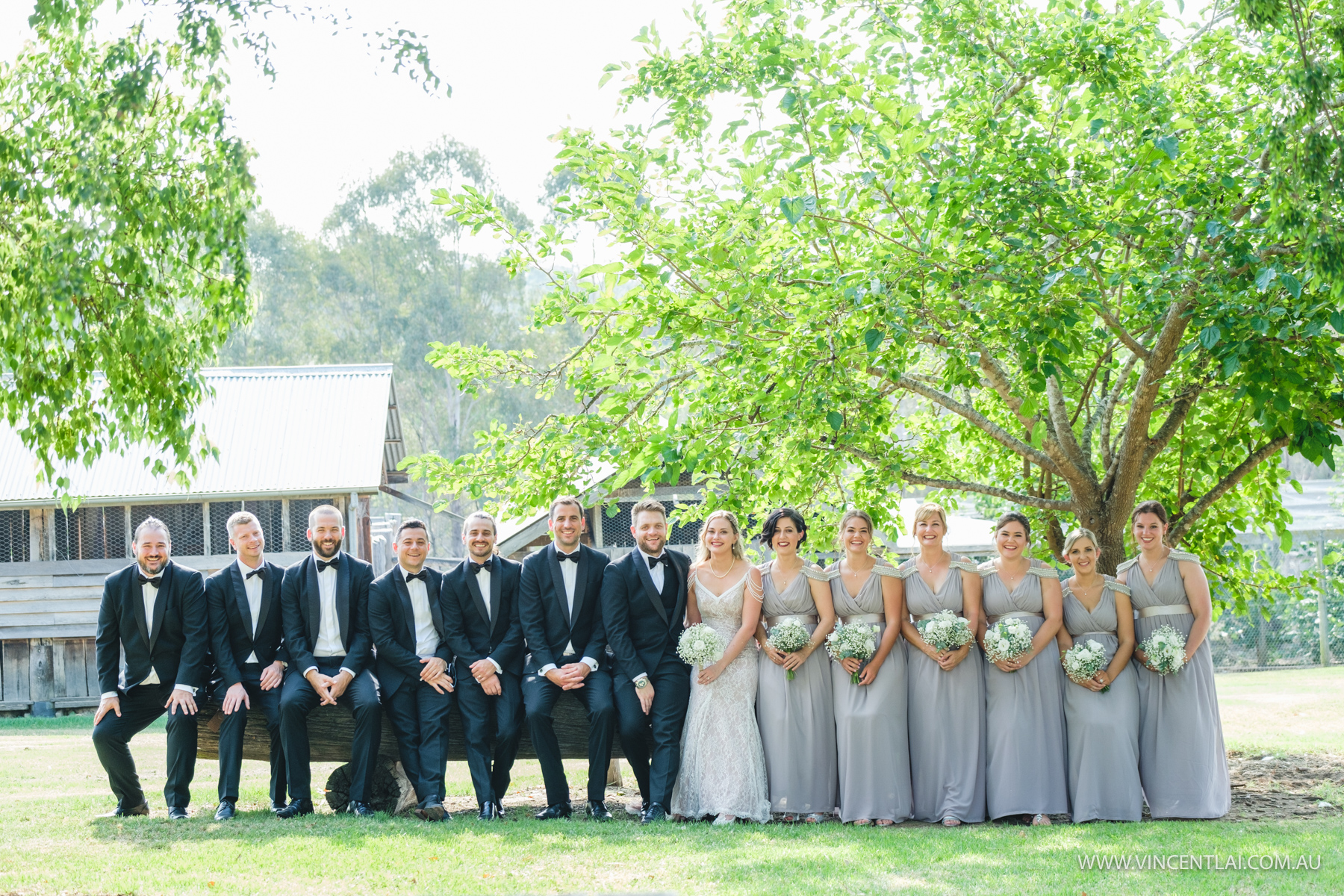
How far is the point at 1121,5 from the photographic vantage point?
30.9 feet

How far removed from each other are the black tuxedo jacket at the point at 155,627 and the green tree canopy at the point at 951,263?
2254mm

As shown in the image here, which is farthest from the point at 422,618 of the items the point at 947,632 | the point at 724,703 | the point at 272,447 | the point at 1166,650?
the point at 272,447

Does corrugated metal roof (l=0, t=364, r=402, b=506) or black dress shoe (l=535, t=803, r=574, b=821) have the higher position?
corrugated metal roof (l=0, t=364, r=402, b=506)

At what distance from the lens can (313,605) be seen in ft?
26.1

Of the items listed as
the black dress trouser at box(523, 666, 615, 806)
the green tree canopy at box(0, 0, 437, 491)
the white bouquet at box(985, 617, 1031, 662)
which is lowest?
the black dress trouser at box(523, 666, 615, 806)

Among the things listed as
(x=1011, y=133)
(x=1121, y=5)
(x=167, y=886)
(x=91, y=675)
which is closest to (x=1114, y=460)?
(x=1011, y=133)

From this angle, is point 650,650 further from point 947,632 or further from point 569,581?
point 947,632

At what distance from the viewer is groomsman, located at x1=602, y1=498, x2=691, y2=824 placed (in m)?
7.77

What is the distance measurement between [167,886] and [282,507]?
14643 mm

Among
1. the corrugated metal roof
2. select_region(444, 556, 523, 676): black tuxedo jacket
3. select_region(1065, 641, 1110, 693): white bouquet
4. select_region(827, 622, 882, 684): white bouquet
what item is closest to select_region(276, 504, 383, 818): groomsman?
select_region(444, 556, 523, 676): black tuxedo jacket

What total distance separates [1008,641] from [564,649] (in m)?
2.82

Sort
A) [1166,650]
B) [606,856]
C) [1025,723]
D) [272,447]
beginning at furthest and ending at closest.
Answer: [272,447], [1025,723], [1166,650], [606,856]

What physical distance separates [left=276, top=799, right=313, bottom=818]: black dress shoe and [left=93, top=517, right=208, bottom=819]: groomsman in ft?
2.22

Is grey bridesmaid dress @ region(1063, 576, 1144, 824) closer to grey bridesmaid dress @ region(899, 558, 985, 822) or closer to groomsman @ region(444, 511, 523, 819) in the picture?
grey bridesmaid dress @ region(899, 558, 985, 822)
